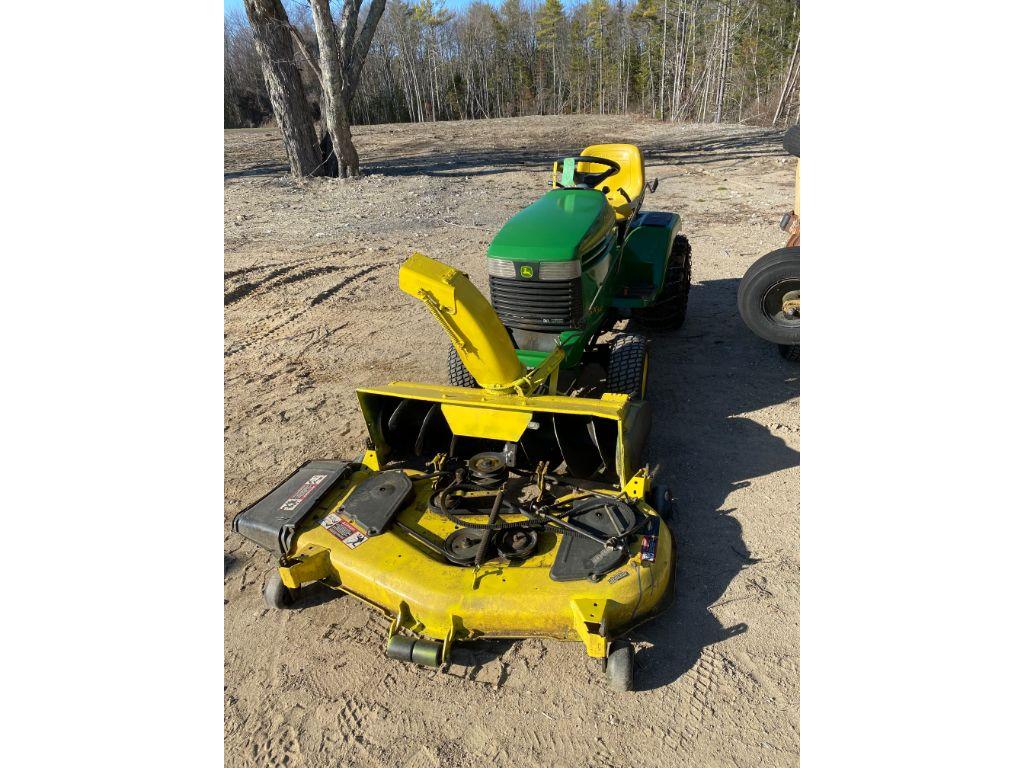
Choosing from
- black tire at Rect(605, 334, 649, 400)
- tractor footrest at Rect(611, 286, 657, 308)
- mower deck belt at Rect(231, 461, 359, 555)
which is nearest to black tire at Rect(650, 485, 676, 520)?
black tire at Rect(605, 334, 649, 400)

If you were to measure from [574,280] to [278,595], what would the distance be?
2.33 m

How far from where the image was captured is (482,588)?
108 inches

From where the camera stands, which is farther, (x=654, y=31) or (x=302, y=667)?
(x=654, y=31)

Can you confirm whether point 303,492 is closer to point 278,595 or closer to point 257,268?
point 278,595

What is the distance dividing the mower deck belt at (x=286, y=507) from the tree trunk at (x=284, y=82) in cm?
1046

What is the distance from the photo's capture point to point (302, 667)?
277 cm

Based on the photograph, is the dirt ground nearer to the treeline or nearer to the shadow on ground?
the shadow on ground

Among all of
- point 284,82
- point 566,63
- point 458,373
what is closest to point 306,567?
point 458,373

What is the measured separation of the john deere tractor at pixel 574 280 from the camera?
392 centimetres

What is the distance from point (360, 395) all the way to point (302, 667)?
1.39 meters

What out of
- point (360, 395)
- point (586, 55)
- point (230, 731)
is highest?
point (586, 55)

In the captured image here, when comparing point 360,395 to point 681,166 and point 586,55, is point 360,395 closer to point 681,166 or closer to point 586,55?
point 681,166

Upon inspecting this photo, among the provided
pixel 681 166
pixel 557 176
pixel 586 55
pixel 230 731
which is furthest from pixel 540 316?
pixel 586 55

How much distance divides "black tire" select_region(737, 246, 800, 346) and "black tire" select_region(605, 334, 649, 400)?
122cm
